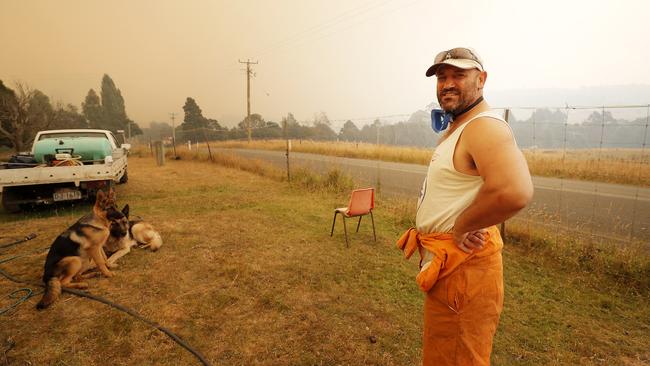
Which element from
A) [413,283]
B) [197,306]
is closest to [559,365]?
[413,283]

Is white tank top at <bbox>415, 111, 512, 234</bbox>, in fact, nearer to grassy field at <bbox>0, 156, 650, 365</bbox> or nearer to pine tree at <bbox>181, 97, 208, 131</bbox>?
grassy field at <bbox>0, 156, 650, 365</bbox>

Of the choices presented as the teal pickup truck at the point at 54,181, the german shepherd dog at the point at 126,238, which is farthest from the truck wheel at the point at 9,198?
the german shepherd dog at the point at 126,238

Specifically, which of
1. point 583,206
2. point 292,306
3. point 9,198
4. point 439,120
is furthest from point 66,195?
point 583,206

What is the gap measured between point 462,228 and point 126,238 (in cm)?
446

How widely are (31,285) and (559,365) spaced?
204 inches

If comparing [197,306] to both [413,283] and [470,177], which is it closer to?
[413,283]

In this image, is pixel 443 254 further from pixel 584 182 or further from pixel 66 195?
pixel 584 182

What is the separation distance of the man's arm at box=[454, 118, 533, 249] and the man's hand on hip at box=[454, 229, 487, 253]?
76mm

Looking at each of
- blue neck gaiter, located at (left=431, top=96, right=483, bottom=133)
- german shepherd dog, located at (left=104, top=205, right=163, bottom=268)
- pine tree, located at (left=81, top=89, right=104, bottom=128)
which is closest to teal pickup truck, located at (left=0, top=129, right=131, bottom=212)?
german shepherd dog, located at (left=104, top=205, right=163, bottom=268)

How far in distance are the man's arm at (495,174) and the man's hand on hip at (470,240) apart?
0.25 feet

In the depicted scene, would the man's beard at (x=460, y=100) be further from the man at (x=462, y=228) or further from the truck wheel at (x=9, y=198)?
the truck wheel at (x=9, y=198)

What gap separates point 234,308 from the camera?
3.12 m

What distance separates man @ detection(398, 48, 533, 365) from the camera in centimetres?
125

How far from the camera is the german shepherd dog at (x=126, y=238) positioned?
4117mm
